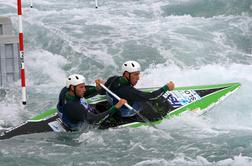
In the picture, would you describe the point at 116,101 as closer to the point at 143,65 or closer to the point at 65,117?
the point at 65,117

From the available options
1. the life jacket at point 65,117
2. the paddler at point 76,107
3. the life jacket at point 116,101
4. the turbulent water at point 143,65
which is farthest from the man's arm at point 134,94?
the life jacket at point 65,117

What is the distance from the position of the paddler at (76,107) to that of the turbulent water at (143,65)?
24 cm

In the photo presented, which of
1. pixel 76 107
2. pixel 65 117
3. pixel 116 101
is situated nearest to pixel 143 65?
pixel 116 101

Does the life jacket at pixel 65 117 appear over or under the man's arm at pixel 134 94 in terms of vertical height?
under

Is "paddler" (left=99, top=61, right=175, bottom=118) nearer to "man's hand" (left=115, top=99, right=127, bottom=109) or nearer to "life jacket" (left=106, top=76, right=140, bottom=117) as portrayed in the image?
"life jacket" (left=106, top=76, right=140, bottom=117)

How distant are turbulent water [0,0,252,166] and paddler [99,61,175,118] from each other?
0.42 m

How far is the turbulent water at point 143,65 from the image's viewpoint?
798 centimetres

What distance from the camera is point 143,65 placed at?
13.2 m

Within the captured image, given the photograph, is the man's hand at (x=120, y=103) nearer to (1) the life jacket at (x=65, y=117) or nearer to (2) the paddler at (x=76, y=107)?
(2) the paddler at (x=76, y=107)

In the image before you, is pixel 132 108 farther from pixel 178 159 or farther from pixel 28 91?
pixel 28 91

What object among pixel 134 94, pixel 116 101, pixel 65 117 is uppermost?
pixel 134 94

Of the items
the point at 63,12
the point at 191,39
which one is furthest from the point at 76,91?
the point at 63,12

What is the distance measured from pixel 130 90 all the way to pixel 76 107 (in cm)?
97

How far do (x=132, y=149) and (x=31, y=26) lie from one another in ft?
27.4
